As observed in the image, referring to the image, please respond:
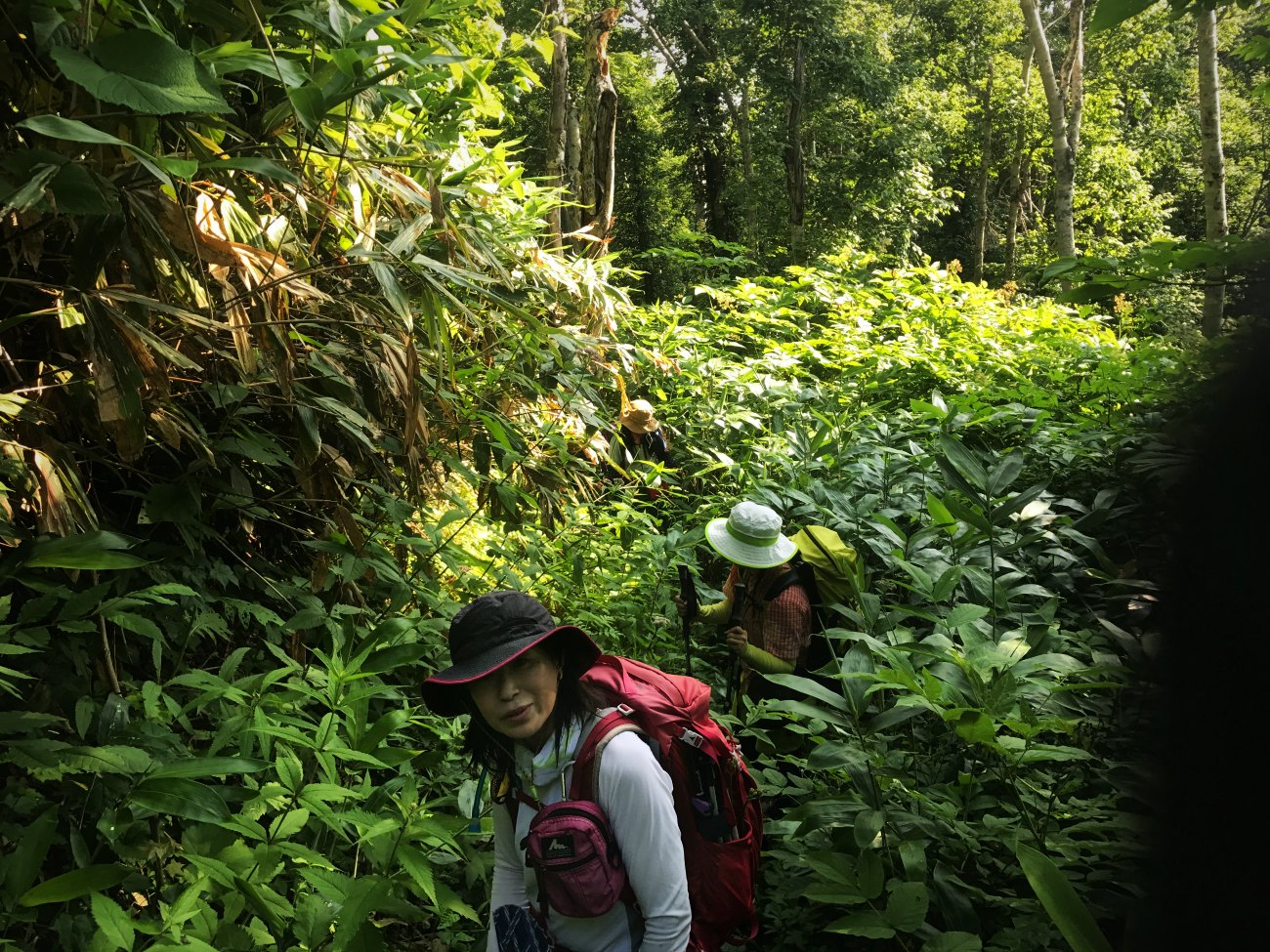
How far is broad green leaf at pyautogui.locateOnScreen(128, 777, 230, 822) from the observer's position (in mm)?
1289

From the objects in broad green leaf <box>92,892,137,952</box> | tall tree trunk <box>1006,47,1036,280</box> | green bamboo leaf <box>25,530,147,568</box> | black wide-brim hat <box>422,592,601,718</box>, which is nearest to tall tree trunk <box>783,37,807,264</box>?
tall tree trunk <box>1006,47,1036,280</box>

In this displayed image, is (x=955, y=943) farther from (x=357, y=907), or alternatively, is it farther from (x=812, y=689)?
(x=357, y=907)

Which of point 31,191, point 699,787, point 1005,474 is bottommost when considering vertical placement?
point 699,787

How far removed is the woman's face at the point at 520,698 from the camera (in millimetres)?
1564

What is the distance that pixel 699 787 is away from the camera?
1.67 metres

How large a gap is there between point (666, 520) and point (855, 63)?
37.2 ft

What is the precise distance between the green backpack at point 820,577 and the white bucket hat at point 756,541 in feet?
0.23

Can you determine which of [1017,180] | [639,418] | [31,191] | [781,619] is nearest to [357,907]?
[31,191]

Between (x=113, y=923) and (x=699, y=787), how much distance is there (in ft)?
3.30

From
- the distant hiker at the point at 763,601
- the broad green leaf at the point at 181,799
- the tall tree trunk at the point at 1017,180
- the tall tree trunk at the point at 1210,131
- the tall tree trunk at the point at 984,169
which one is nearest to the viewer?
the broad green leaf at the point at 181,799

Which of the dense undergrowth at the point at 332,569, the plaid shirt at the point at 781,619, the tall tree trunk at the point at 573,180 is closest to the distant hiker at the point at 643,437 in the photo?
the dense undergrowth at the point at 332,569

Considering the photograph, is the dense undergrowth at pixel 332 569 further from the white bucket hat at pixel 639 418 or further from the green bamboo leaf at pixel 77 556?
the white bucket hat at pixel 639 418

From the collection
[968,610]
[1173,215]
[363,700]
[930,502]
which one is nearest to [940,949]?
[968,610]

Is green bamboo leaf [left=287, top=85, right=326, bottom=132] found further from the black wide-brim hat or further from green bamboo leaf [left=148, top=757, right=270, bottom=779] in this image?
green bamboo leaf [left=148, top=757, right=270, bottom=779]
